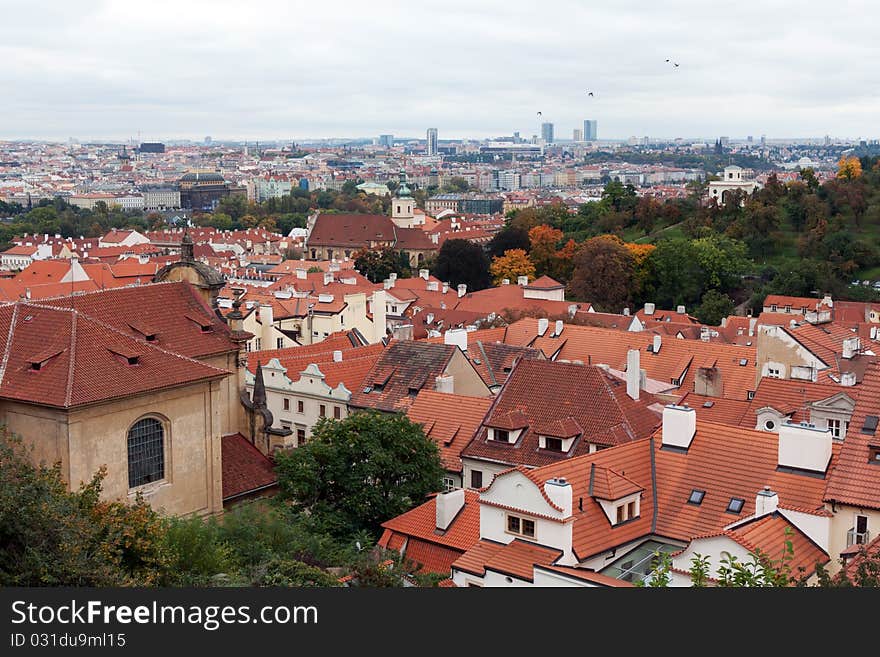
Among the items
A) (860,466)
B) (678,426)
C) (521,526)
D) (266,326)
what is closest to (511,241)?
(266,326)

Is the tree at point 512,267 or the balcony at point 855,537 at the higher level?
the balcony at point 855,537

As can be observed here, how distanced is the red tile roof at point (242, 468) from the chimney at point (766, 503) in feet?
51.1

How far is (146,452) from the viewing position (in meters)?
30.5

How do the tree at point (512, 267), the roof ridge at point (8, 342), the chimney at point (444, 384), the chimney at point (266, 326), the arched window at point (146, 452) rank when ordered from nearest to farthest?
the roof ridge at point (8, 342), the arched window at point (146, 452), the chimney at point (444, 384), the chimney at point (266, 326), the tree at point (512, 267)

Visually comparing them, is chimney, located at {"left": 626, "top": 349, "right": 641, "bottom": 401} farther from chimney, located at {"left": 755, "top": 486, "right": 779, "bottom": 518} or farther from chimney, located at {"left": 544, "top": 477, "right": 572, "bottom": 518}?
chimney, located at {"left": 544, "top": 477, "right": 572, "bottom": 518}

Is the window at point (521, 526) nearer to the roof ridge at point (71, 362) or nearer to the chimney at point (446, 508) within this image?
the chimney at point (446, 508)

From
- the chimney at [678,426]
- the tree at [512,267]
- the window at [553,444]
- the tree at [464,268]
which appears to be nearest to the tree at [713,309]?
the tree at [512,267]

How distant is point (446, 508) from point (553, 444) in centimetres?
718

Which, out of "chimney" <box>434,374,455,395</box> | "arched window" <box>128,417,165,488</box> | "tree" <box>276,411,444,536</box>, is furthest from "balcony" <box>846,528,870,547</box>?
"chimney" <box>434,374,455,395</box>

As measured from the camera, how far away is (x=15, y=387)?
28.8 m

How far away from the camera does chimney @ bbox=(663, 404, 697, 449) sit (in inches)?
1164

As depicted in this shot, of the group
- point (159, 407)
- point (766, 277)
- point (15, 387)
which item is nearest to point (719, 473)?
point (159, 407)

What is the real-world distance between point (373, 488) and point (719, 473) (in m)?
9.94

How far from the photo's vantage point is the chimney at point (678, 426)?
97.0 feet
